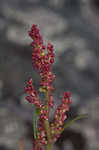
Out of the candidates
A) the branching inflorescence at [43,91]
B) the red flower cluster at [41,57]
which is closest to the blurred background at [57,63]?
the branching inflorescence at [43,91]

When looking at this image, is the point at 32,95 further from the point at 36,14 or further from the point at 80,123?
the point at 36,14

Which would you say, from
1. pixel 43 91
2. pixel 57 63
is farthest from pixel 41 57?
pixel 57 63

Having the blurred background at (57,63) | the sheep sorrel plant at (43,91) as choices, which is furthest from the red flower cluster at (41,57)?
the blurred background at (57,63)

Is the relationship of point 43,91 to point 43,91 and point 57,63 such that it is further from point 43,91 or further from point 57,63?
point 57,63

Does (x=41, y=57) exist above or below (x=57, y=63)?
below

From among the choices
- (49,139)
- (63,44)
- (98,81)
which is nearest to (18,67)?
(63,44)

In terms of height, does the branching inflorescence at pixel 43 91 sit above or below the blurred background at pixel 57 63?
below

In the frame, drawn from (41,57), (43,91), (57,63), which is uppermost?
(57,63)

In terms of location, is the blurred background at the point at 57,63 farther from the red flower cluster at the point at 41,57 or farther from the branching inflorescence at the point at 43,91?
the red flower cluster at the point at 41,57

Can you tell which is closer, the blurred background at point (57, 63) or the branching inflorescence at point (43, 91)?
the branching inflorescence at point (43, 91)
